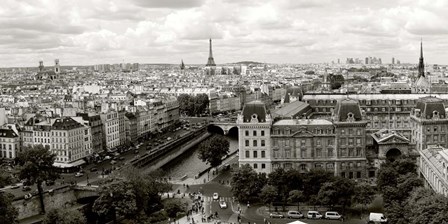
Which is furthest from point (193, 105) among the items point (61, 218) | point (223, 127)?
point (61, 218)

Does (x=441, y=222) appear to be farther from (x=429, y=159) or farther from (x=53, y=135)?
(x=53, y=135)

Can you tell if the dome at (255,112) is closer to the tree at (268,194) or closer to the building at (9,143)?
the tree at (268,194)

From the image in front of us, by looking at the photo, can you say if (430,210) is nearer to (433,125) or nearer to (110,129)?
(433,125)

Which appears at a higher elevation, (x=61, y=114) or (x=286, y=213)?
(x=61, y=114)

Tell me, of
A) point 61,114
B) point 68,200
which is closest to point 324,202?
point 68,200

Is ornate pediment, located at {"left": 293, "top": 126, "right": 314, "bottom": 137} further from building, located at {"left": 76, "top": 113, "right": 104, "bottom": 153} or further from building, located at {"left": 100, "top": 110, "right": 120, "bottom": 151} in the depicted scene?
building, located at {"left": 100, "top": 110, "right": 120, "bottom": 151}
